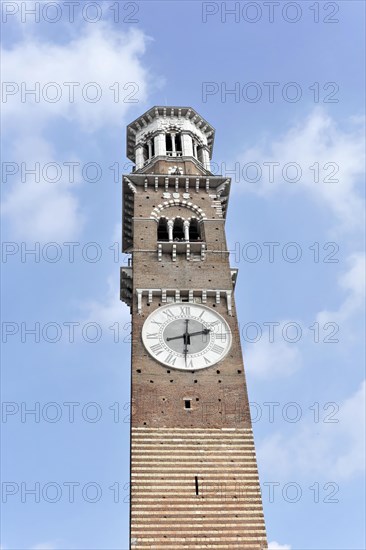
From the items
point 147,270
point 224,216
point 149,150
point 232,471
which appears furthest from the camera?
point 149,150

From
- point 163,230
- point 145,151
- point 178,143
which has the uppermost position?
point 178,143

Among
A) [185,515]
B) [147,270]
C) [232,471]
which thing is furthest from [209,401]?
[147,270]

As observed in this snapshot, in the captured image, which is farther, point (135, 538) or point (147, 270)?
point (147, 270)

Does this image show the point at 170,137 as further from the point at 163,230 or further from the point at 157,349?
the point at 157,349

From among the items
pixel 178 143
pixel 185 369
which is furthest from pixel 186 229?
pixel 185 369

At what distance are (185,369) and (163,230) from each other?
8946mm

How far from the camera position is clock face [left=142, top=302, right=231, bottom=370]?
28672mm

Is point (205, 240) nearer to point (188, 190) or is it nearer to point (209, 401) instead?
point (188, 190)

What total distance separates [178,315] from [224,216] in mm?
8724

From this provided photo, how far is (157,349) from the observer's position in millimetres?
28938

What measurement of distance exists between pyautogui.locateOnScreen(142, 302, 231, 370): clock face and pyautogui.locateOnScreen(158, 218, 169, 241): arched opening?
511cm

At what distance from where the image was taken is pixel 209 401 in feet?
90.0

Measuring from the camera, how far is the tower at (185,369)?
2427cm

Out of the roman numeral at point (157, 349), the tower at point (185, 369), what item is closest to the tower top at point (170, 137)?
the tower at point (185, 369)
